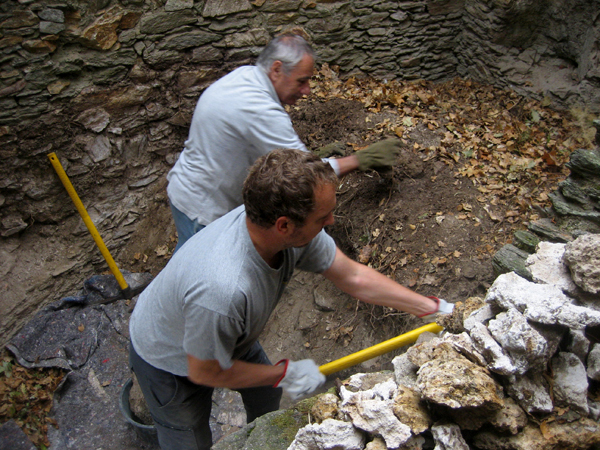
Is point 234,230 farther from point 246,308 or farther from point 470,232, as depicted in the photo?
point 470,232

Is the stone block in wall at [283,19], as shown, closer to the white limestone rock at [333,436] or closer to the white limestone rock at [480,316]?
the white limestone rock at [480,316]

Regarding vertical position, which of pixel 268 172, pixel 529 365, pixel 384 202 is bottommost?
pixel 384 202

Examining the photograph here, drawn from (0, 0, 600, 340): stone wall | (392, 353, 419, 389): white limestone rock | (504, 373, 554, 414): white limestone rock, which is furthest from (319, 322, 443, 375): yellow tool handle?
(0, 0, 600, 340): stone wall

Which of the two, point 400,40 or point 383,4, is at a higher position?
point 383,4

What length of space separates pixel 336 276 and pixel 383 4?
4725mm

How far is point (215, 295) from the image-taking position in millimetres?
1659

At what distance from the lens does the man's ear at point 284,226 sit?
5.41ft

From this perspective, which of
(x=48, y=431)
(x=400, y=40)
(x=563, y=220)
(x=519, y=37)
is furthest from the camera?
(x=400, y=40)

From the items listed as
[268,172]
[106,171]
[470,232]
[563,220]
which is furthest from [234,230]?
[106,171]

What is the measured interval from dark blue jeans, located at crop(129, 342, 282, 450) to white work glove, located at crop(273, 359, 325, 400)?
1.44 feet

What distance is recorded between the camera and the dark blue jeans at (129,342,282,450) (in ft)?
7.47

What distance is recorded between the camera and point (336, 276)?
227 centimetres

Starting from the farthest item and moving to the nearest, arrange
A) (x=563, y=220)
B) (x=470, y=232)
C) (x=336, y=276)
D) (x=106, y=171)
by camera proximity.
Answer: (x=106, y=171) < (x=470, y=232) < (x=563, y=220) < (x=336, y=276)

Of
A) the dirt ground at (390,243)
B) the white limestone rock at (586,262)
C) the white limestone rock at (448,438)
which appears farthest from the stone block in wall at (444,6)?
the white limestone rock at (448,438)
